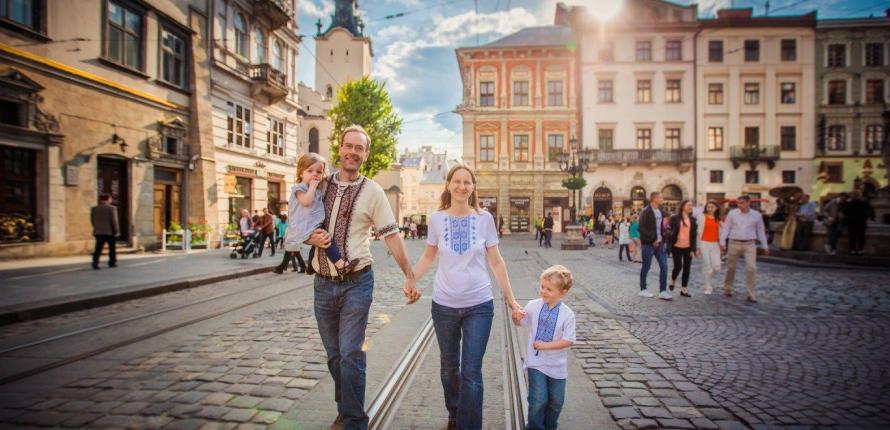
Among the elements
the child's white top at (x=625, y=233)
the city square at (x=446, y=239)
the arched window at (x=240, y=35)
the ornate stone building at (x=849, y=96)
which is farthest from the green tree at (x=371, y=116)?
the ornate stone building at (x=849, y=96)

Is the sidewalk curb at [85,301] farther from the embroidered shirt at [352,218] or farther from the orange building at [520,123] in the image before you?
the orange building at [520,123]

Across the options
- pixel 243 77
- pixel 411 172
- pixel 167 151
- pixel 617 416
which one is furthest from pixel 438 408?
pixel 411 172

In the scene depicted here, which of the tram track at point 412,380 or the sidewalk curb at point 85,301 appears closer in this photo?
the tram track at point 412,380

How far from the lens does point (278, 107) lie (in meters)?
25.3

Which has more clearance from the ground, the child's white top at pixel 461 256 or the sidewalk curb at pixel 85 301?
the child's white top at pixel 461 256

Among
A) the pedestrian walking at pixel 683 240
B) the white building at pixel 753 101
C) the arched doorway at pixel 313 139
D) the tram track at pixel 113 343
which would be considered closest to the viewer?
the tram track at pixel 113 343

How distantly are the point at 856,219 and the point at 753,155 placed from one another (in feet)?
83.3

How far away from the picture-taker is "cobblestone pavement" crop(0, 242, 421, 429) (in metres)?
3.05

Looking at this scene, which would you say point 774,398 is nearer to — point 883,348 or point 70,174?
point 883,348

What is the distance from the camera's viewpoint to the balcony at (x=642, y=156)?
3481 cm

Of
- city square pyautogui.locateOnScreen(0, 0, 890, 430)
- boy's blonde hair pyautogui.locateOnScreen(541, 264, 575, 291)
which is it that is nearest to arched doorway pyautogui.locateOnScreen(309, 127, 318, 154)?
city square pyautogui.locateOnScreen(0, 0, 890, 430)

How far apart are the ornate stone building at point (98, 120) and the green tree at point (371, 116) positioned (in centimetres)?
1271

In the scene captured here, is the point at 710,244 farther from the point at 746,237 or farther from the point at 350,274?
the point at 350,274

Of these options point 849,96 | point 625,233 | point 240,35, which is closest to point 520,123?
point 240,35
